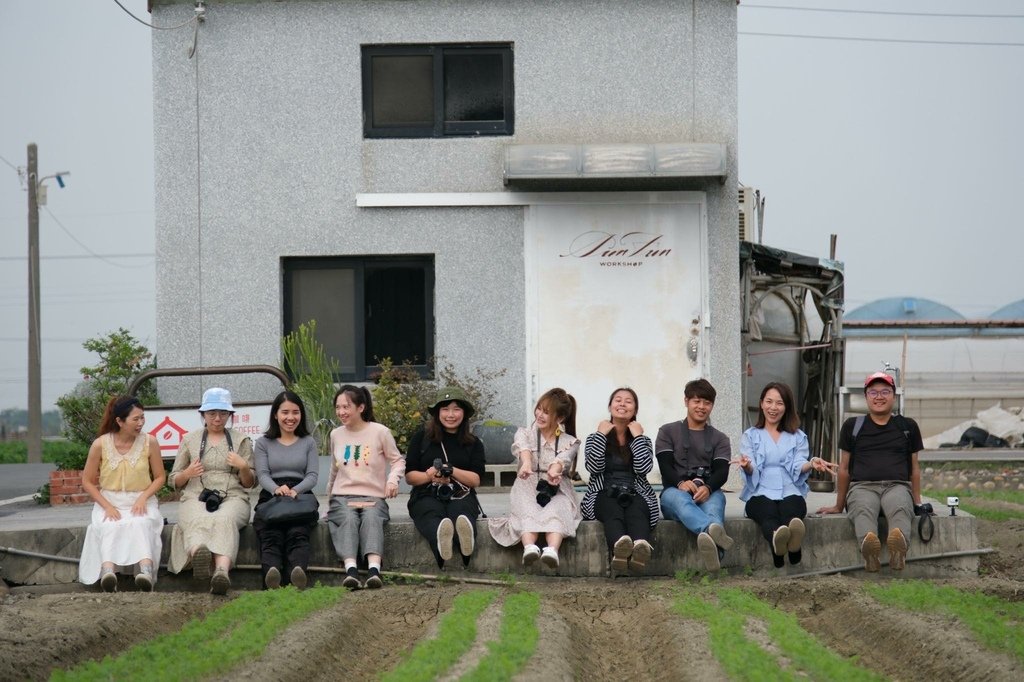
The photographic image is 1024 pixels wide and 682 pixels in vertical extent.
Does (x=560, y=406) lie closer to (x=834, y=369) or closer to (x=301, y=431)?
(x=301, y=431)

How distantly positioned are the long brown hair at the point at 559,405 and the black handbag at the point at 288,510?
1758 millimetres

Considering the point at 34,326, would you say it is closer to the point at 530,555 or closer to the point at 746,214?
the point at 746,214

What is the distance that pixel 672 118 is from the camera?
14727 millimetres

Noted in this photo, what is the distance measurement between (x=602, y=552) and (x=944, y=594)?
246 centimetres

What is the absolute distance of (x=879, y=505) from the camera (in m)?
10.2

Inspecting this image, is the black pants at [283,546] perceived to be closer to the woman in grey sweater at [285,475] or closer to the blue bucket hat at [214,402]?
the woman in grey sweater at [285,475]

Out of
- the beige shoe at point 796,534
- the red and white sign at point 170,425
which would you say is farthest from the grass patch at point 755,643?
the red and white sign at point 170,425

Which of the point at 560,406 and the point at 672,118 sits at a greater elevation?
the point at 672,118

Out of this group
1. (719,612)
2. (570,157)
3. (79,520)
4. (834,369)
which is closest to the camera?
(719,612)

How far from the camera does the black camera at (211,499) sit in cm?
985

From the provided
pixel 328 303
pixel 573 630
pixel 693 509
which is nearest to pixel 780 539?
pixel 693 509

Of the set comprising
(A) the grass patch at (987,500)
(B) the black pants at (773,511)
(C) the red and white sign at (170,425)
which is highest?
(C) the red and white sign at (170,425)

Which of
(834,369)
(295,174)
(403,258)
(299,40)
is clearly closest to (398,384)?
(403,258)

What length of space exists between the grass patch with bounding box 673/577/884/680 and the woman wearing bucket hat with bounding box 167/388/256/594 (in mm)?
3186
